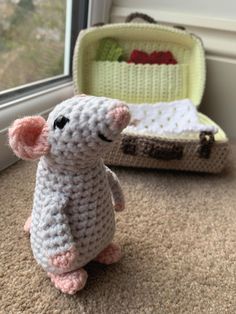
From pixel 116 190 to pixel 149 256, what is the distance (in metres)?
0.11

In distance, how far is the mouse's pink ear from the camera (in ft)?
1.40

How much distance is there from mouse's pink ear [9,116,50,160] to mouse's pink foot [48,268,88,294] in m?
0.16

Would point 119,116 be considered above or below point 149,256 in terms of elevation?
above

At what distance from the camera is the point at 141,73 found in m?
0.97

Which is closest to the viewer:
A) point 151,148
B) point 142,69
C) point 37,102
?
point 151,148

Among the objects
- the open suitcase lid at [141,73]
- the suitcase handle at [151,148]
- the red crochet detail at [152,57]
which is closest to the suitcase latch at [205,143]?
the suitcase handle at [151,148]

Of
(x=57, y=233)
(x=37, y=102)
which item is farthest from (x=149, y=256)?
(x=37, y=102)

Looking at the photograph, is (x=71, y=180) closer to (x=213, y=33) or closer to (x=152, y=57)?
(x=152, y=57)

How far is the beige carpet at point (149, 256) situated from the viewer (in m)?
0.47

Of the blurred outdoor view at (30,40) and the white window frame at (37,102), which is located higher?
the blurred outdoor view at (30,40)

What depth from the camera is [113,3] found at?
1124mm

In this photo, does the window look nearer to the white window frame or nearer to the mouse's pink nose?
the white window frame

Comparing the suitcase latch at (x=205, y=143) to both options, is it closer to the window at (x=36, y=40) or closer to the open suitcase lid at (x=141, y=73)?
the open suitcase lid at (x=141, y=73)

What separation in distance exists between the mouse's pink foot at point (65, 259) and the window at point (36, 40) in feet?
1.57
